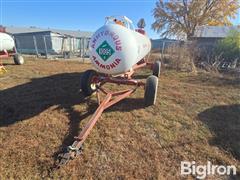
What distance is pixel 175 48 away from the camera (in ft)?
32.9

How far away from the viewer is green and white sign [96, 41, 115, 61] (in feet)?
11.6

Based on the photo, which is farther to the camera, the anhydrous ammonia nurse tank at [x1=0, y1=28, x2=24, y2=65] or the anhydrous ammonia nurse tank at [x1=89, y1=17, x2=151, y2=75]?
the anhydrous ammonia nurse tank at [x1=0, y1=28, x2=24, y2=65]

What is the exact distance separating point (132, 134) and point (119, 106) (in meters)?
1.13

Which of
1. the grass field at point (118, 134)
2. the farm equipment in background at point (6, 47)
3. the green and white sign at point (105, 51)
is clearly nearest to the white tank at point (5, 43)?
the farm equipment in background at point (6, 47)

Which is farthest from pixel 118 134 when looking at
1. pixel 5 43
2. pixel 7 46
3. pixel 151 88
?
pixel 7 46

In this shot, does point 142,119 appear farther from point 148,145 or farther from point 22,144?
point 22,144

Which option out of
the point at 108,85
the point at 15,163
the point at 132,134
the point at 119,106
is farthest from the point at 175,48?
the point at 15,163

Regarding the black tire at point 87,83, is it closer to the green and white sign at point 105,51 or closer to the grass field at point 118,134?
the grass field at point 118,134

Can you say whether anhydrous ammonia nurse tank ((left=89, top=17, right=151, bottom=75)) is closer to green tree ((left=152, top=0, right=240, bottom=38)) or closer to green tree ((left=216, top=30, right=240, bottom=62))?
green tree ((left=216, top=30, right=240, bottom=62))

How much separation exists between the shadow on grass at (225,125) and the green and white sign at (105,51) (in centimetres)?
232

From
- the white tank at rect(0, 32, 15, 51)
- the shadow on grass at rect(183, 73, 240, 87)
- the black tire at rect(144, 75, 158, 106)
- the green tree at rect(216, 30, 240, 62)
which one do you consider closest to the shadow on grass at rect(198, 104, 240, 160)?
the black tire at rect(144, 75, 158, 106)

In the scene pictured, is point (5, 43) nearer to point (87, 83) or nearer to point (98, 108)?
point (87, 83)

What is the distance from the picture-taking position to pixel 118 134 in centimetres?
336

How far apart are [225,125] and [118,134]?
7.17ft
